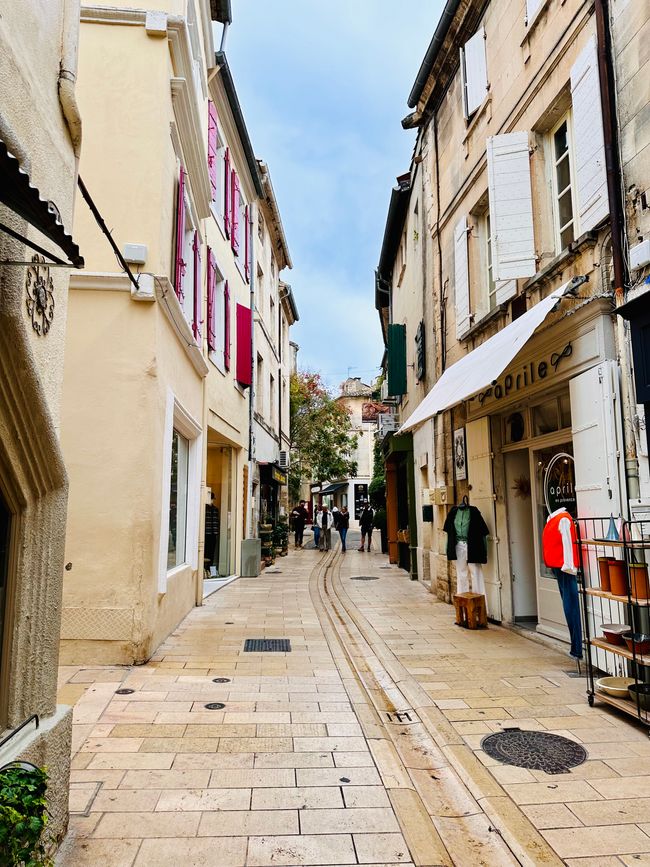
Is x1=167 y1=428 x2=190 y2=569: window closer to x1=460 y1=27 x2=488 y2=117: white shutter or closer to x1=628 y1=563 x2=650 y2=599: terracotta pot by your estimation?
x1=628 y1=563 x2=650 y2=599: terracotta pot

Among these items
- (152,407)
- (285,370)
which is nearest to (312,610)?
(152,407)

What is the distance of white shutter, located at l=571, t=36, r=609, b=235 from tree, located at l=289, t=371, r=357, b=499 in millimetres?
22847

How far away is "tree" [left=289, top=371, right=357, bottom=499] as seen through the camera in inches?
1152

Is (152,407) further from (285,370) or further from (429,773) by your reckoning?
(285,370)

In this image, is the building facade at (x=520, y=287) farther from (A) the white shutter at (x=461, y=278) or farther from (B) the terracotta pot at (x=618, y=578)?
(B) the terracotta pot at (x=618, y=578)

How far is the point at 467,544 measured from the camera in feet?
28.9

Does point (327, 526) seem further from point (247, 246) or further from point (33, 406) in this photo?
point (33, 406)

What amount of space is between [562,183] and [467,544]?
4.73 metres

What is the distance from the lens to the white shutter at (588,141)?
19.2ft

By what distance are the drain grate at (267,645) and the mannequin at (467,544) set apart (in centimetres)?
285

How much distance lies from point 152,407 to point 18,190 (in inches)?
191

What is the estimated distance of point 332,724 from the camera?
4.76 metres

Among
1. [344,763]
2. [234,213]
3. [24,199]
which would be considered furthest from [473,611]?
[234,213]

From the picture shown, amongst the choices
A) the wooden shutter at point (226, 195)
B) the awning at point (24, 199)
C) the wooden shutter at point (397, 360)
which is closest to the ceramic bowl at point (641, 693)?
the awning at point (24, 199)
